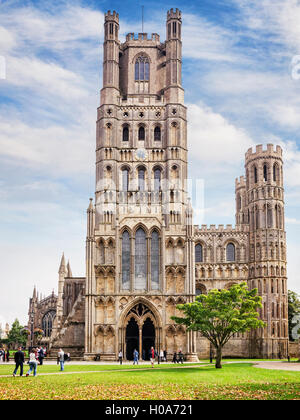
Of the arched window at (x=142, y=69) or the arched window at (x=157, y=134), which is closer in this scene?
the arched window at (x=157, y=134)

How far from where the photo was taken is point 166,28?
Answer: 69.8 meters

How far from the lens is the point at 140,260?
6053 centimetres

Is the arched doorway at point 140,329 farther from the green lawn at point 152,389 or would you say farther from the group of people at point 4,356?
the green lawn at point 152,389

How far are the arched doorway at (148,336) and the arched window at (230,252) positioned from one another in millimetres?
19915

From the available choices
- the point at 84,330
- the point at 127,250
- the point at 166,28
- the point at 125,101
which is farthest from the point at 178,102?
the point at 84,330

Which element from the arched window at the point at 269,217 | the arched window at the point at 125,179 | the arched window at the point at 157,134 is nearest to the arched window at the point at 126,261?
the arched window at the point at 125,179

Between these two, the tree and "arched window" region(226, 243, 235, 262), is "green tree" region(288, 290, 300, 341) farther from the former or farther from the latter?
the tree

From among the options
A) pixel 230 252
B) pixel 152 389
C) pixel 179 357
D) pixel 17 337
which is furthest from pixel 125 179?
pixel 17 337

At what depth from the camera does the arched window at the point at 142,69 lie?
230 feet

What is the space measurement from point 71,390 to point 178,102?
48064 millimetres

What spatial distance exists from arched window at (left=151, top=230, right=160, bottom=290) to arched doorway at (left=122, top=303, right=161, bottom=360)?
103 inches

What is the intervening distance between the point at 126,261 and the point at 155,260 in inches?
128
